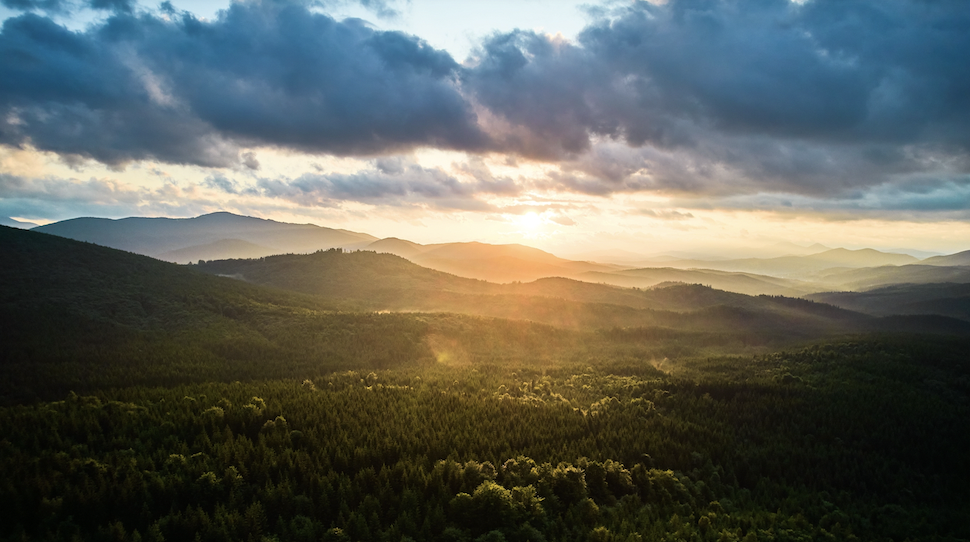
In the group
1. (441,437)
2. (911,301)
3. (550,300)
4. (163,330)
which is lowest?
(441,437)

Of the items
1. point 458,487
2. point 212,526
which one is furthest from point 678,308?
point 212,526

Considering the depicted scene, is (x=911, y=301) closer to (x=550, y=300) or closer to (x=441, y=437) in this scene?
(x=550, y=300)

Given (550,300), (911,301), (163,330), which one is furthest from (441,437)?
(911,301)

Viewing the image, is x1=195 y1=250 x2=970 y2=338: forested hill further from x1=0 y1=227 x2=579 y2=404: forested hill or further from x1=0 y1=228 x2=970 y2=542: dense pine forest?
x1=0 y1=228 x2=970 y2=542: dense pine forest

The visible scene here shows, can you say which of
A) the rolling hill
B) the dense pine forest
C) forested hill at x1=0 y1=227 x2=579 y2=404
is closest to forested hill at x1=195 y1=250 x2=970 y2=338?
forested hill at x1=0 y1=227 x2=579 y2=404

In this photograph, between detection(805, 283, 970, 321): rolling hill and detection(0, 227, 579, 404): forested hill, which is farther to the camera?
detection(805, 283, 970, 321): rolling hill


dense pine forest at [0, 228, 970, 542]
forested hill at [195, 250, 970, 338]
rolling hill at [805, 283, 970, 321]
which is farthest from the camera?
rolling hill at [805, 283, 970, 321]

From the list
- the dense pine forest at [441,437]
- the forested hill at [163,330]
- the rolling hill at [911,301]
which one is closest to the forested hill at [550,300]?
the forested hill at [163,330]
